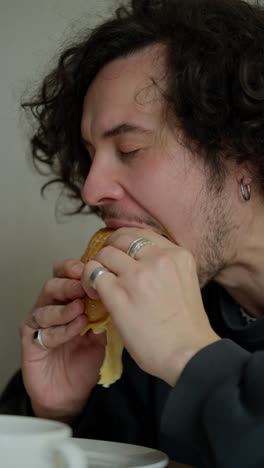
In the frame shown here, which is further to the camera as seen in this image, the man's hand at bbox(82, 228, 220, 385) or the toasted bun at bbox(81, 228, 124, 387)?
the toasted bun at bbox(81, 228, 124, 387)

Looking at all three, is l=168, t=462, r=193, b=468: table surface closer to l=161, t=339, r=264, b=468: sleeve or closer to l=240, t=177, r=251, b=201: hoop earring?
l=161, t=339, r=264, b=468: sleeve

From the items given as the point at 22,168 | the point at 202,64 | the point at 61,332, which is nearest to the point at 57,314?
the point at 61,332

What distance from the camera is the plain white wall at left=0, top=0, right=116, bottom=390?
63.0 inches

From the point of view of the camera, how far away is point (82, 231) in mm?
1698

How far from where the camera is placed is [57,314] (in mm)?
1042

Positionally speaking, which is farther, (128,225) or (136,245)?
(128,225)

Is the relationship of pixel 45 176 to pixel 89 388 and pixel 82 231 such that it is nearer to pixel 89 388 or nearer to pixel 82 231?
pixel 82 231

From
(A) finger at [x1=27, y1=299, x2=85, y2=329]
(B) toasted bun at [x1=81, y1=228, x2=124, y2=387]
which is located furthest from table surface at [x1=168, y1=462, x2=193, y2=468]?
(A) finger at [x1=27, y1=299, x2=85, y2=329]

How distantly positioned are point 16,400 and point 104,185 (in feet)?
1.36

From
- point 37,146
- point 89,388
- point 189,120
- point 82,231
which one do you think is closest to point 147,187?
point 189,120

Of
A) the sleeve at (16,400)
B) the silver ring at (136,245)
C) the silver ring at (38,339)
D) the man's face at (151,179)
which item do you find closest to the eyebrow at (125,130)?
the man's face at (151,179)

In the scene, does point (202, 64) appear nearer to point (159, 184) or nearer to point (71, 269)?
point (159, 184)

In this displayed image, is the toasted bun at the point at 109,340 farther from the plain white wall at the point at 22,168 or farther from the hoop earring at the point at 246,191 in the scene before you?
the plain white wall at the point at 22,168

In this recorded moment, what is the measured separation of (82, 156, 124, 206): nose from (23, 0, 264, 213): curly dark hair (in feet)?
0.41
